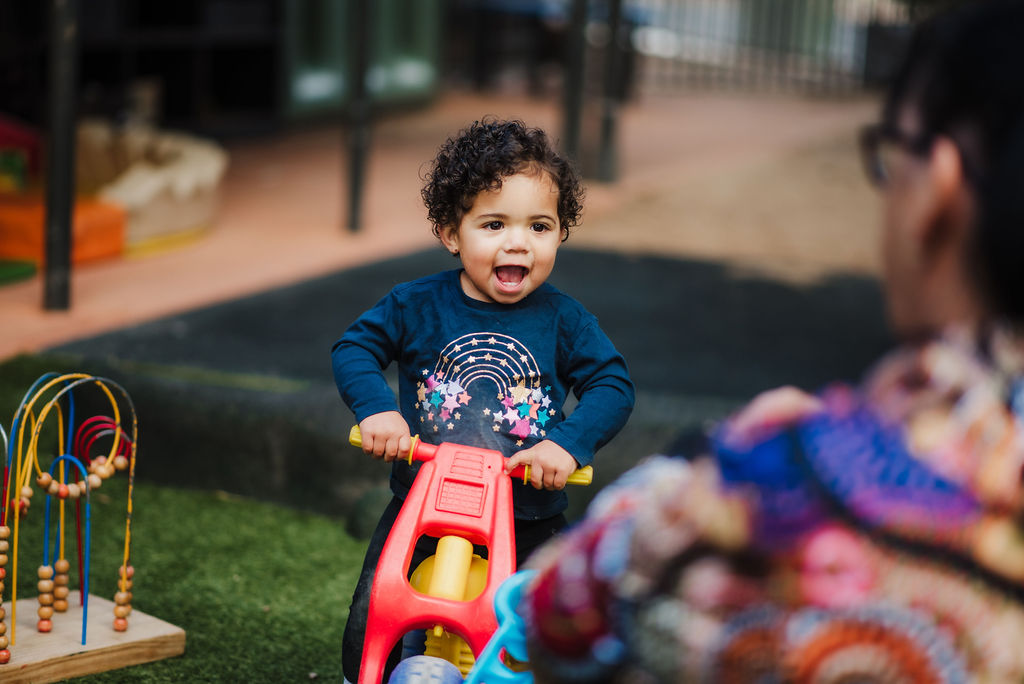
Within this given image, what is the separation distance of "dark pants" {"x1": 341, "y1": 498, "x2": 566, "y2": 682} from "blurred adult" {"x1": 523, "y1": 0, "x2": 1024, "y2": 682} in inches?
47.5

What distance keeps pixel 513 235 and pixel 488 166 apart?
0.45ft

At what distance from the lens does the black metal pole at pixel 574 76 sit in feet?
31.3

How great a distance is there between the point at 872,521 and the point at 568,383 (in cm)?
139

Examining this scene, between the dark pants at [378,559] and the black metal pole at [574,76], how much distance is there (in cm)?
734

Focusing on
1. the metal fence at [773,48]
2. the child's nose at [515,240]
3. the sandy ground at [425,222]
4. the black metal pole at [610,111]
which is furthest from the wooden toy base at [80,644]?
the metal fence at [773,48]

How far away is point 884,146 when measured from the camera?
3.83 ft

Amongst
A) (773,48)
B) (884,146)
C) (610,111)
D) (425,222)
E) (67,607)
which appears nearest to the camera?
(884,146)

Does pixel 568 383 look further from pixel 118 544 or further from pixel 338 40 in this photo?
pixel 338 40

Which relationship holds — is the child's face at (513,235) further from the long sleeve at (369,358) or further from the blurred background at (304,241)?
the blurred background at (304,241)

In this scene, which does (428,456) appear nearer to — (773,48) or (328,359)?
(328,359)

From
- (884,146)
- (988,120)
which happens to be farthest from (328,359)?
(988,120)

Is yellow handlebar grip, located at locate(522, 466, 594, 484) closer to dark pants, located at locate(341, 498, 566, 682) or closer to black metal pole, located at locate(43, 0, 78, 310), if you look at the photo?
dark pants, located at locate(341, 498, 566, 682)

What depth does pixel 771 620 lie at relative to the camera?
109cm

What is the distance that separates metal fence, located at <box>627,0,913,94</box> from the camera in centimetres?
1800
